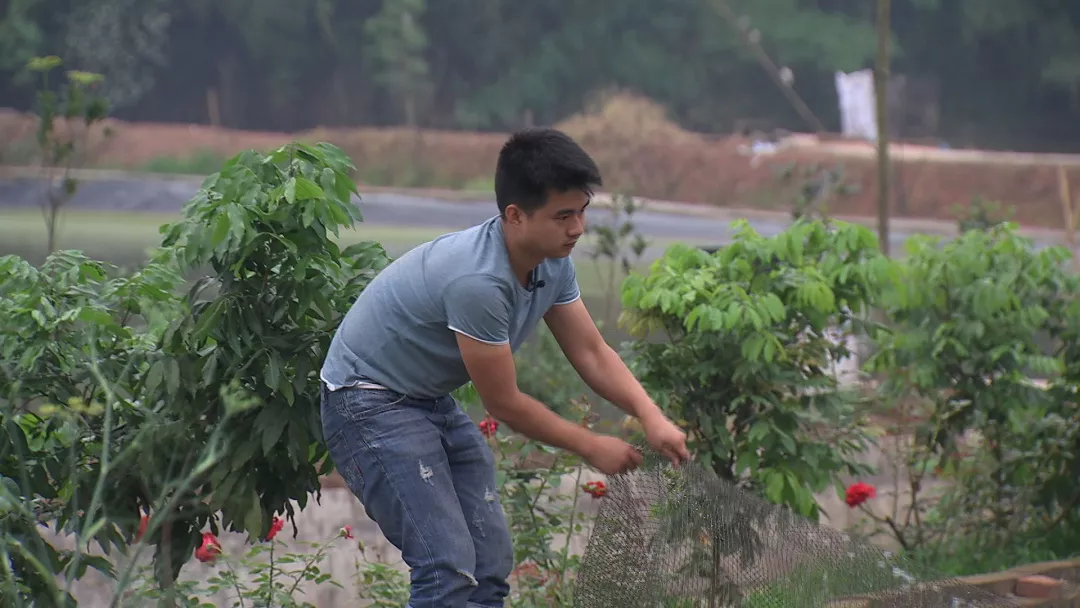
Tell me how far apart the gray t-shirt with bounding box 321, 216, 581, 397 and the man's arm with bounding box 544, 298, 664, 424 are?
16cm

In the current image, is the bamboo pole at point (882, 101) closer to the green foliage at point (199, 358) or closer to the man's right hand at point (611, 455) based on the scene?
the green foliage at point (199, 358)

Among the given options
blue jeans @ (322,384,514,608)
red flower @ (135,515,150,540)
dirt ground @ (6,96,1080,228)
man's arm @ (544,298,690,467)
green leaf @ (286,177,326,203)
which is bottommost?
red flower @ (135,515,150,540)

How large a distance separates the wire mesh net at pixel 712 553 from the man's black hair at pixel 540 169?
0.76 m

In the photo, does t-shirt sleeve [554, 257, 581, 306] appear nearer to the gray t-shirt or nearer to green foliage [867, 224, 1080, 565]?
the gray t-shirt

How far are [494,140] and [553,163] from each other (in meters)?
11.3

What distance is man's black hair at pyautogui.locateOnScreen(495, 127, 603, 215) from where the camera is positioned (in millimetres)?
2568

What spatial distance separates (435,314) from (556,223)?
34 cm

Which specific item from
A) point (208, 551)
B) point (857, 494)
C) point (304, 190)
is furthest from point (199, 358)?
point (857, 494)

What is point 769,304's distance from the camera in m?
4.09

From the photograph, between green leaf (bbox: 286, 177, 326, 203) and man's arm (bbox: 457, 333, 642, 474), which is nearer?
man's arm (bbox: 457, 333, 642, 474)

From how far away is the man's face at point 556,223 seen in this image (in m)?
2.60

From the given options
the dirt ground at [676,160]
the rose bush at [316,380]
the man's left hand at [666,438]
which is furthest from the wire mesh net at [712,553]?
the dirt ground at [676,160]

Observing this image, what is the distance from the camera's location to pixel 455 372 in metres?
2.78

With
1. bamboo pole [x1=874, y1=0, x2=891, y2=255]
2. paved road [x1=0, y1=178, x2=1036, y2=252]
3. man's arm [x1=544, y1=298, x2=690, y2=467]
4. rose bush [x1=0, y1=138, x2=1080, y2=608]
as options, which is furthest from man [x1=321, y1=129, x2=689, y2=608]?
paved road [x1=0, y1=178, x2=1036, y2=252]
